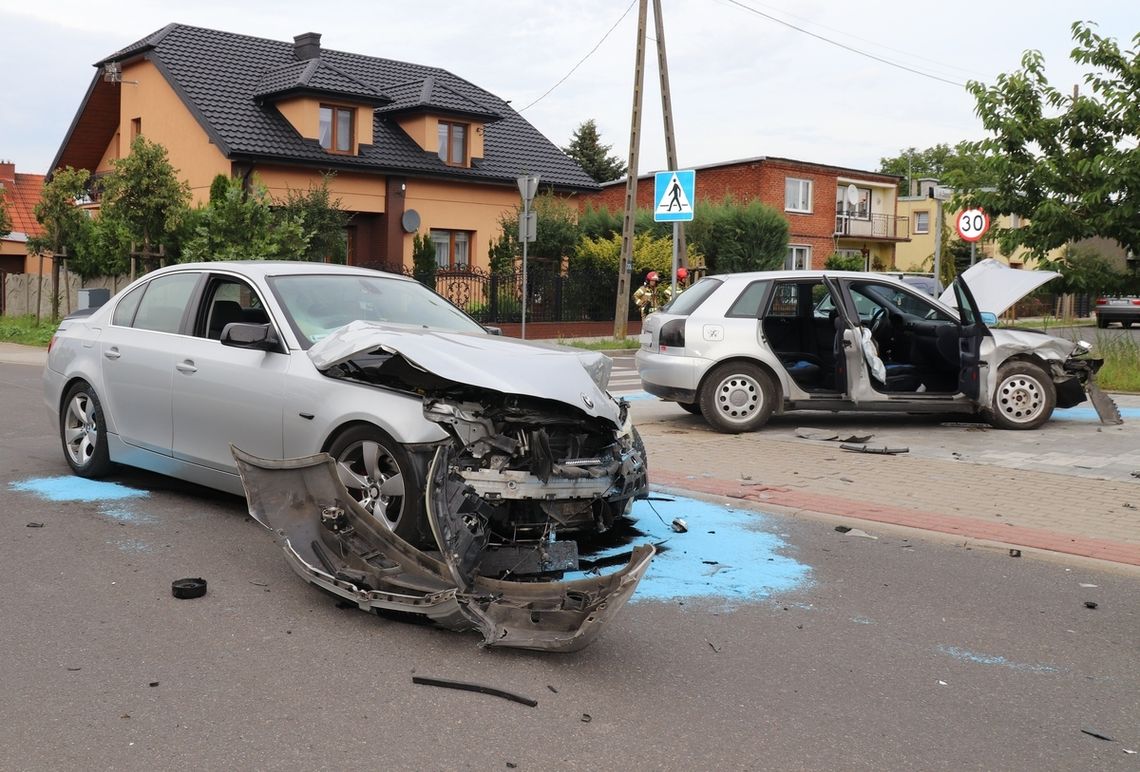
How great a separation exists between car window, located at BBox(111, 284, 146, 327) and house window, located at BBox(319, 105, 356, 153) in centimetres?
2499

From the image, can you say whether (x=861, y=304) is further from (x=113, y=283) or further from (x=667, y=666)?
(x=113, y=283)

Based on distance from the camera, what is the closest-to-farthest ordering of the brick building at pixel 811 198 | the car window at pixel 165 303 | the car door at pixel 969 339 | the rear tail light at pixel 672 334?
1. the car window at pixel 165 303
2. the car door at pixel 969 339
3. the rear tail light at pixel 672 334
4. the brick building at pixel 811 198

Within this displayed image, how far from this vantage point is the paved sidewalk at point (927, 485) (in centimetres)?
703

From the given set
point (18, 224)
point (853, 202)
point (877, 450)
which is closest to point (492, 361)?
point (877, 450)

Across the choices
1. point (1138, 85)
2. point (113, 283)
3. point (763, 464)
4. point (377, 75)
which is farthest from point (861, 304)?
point (377, 75)

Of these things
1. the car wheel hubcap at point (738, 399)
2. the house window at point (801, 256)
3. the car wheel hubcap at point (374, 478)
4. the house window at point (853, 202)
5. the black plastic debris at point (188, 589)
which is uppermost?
the house window at point (853, 202)

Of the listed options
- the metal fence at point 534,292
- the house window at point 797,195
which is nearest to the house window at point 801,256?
the house window at point 797,195

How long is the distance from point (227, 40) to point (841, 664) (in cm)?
3481

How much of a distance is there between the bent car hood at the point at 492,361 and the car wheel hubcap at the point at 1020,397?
634 cm

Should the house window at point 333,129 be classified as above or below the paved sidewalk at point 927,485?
above

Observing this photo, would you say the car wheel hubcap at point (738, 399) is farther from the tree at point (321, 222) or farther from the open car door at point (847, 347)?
the tree at point (321, 222)

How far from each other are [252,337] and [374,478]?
1.33 meters

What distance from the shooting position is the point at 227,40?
34938mm

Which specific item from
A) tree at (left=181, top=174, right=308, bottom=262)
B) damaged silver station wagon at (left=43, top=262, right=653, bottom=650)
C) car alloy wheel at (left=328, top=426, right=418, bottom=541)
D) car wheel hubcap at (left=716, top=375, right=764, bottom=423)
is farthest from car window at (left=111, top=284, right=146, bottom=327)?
tree at (left=181, top=174, right=308, bottom=262)
